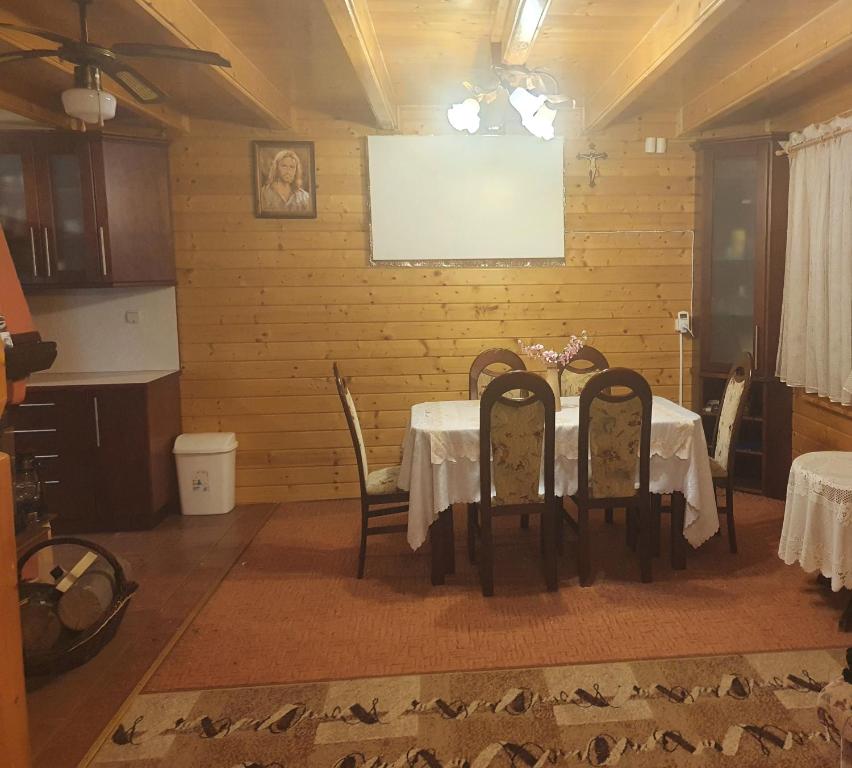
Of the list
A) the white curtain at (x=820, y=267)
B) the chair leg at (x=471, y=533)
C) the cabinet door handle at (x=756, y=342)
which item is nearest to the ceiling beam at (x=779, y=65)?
the white curtain at (x=820, y=267)

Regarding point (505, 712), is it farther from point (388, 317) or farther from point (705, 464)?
point (388, 317)

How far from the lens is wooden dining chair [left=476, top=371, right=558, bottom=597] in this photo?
3070 mm

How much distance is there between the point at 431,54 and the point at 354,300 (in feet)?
5.44

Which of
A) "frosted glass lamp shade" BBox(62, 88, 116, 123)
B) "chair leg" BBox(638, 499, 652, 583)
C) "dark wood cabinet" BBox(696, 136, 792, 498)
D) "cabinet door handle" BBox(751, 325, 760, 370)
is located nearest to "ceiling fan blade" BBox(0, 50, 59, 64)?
"frosted glass lamp shade" BBox(62, 88, 116, 123)

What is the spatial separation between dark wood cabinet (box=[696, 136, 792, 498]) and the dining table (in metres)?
1.48

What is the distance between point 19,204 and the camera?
415 centimetres

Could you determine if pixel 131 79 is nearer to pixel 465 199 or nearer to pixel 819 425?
pixel 465 199

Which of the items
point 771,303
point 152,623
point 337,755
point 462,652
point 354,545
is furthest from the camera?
point 771,303

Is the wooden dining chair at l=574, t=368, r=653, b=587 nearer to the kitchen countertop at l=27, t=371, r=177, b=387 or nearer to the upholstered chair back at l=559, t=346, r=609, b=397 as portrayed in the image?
the upholstered chair back at l=559, t=346, r=609, b=397

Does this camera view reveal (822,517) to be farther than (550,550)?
No

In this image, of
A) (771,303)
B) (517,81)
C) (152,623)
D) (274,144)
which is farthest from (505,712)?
(274,144)

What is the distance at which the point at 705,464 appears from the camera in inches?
131

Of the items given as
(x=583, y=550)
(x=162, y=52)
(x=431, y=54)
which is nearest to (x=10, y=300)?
(x=162, y=52)

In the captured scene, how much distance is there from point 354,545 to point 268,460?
1174 millimetres
